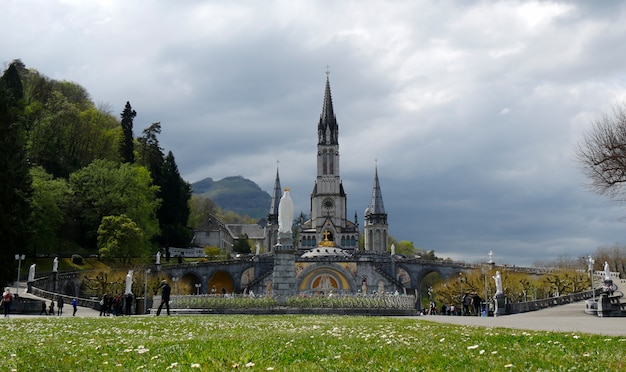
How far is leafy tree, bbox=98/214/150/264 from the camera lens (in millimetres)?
60656

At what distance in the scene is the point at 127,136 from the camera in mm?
86062

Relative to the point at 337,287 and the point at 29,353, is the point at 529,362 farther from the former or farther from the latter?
the point at 337,287

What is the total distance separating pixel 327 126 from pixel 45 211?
7424cm

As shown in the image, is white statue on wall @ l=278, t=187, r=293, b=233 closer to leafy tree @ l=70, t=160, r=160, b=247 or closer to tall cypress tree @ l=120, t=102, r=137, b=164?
leafy tree @ l=70, t=160, r=160, b=247

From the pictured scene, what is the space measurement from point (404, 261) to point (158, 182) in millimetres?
40040

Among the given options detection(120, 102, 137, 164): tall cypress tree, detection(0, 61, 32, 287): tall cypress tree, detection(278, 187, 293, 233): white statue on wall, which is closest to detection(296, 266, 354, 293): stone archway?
detection(120, 102, 137, 164): tall cypress tree

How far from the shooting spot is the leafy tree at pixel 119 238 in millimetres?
60656

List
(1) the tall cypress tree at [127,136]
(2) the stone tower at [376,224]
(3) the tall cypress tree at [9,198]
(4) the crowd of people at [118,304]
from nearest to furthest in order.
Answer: (4) the crowd of people at [118,304] < (3) the tall cypress tree at [9,198] < (1) the tall cypress tree at [127,136] < (2) the stone tower at [376,224]

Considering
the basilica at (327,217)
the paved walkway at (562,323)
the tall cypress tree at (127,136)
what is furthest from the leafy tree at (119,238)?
the basilica at (327,217)

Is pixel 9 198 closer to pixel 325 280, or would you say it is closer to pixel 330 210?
pixel 325 280

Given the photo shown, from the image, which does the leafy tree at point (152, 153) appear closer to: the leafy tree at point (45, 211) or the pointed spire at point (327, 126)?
the leafy tree at point (45, 211)

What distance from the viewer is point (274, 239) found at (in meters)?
118

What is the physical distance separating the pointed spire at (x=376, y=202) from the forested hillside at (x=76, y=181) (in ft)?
130

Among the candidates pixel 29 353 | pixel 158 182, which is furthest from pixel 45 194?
pixel 29 353
